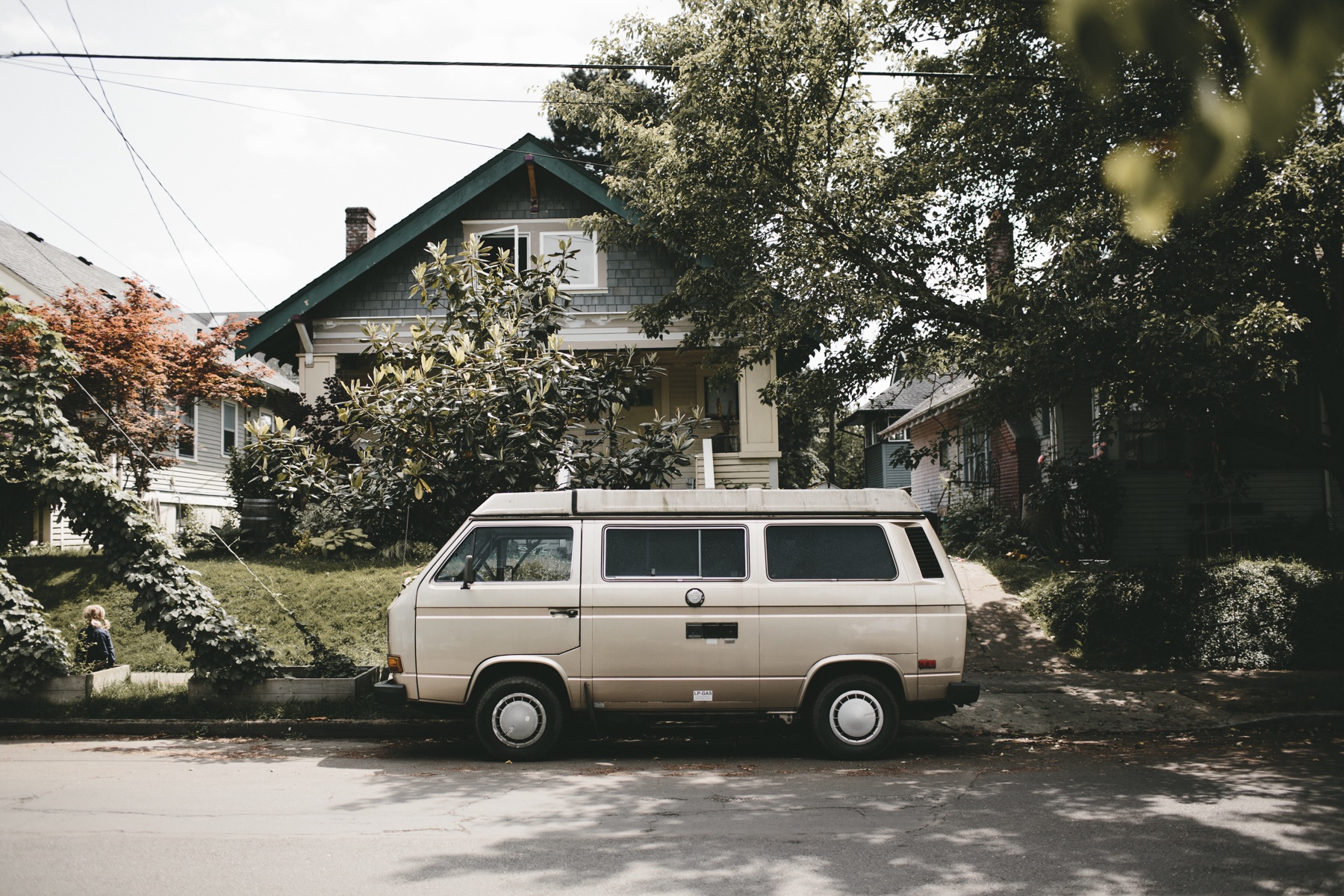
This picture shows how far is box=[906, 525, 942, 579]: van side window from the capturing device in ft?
27.2

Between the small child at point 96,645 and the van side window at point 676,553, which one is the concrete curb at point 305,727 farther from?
the van side window at point 676,553

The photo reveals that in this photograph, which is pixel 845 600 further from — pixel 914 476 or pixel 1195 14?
pixel 914 476

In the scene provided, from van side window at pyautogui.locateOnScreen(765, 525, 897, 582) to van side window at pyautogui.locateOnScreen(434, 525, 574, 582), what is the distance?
173cm

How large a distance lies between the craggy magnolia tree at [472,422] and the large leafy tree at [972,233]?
7.55 ft

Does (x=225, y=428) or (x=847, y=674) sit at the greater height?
(x=225, y=428)

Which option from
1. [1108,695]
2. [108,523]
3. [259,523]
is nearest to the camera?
[108,523]

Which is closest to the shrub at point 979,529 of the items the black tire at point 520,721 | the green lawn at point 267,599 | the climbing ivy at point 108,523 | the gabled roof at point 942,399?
the gabled roof at point 942,399

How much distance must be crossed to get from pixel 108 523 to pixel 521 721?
16.6ft

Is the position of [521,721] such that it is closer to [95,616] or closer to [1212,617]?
[95,616]

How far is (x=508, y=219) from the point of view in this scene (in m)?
19.6

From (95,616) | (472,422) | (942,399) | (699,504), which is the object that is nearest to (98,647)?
(95,616)

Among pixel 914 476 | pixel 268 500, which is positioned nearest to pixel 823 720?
pixel 268 500

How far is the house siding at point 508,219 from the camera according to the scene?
19.1 metres

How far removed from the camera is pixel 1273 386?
1241 cm
